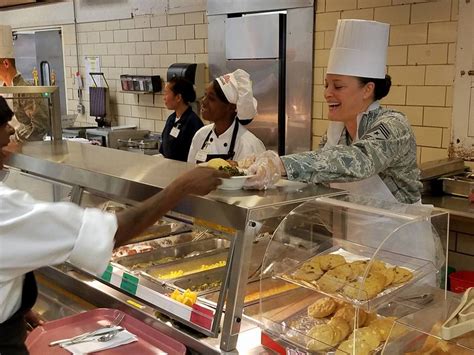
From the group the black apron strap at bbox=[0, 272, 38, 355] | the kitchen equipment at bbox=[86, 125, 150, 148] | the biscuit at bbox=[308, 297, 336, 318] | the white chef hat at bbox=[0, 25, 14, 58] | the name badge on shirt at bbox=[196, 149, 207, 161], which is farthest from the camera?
the kitchen equipment at bbox=[86, 125, 150, 148]

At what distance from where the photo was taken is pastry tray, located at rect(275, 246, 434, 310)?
1.54m

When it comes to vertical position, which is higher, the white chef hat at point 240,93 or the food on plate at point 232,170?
the white chef hat at point 240,93

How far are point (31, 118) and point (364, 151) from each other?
225cm

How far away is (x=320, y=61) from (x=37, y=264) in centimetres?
375

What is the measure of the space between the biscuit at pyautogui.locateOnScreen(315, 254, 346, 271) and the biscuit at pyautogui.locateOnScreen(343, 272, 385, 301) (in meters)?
0.13

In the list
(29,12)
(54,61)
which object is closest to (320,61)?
(54,61)

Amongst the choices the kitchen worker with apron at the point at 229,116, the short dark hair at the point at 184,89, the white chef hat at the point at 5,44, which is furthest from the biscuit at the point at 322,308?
the white chef hat at the point at 5,44

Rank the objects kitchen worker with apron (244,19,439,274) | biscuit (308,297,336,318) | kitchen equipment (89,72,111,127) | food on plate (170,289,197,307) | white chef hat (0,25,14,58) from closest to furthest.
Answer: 1. biscuit (308,297,336,318)
2. kitchen worker with apron (244,19,439,274)
3. food on plate (170,289,197,307)
4. white chef hat (0,25,14,58)
5. kitchen equipment (89,72,111,127)

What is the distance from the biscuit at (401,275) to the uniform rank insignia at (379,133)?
1.85 ft

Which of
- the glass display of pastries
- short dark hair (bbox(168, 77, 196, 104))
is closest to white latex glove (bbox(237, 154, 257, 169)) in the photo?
the glass display of pastries

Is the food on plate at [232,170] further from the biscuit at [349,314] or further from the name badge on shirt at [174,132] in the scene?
the name badge on shirt at [174,132]

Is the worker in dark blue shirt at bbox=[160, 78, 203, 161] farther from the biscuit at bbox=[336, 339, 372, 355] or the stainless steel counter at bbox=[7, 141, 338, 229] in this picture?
the biscuit at bbox=[336, 339, 372, 355]

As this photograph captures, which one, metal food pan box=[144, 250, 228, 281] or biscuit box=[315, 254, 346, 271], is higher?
biscuit box=[315, 254, 346, 271]

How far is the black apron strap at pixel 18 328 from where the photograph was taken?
57.3 inches
